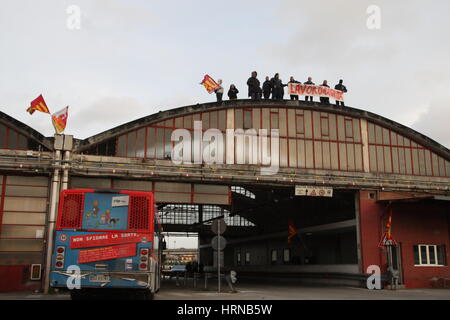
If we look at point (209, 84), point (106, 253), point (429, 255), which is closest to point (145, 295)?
point (106, 253)

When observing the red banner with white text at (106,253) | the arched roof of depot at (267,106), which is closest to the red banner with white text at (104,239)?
the red banner with white text at (106,253)

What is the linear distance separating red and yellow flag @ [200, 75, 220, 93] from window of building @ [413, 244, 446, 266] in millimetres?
15172

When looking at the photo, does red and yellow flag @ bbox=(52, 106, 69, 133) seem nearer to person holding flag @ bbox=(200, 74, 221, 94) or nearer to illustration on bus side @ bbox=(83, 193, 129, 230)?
person holding flag @ bbox=(200, 74, 221, 94)

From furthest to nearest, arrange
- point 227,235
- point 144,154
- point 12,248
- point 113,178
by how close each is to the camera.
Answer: point 227,235
point 144,154
point 113,178
point 12,248

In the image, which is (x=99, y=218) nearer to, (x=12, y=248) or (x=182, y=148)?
(x=12, y=248)

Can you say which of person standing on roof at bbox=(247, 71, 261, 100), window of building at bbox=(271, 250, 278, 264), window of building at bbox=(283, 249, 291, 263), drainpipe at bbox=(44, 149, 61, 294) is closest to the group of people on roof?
person standing on roof at bbox=(247, 71, 261, 100)

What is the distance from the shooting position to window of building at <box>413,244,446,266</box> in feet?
94.8

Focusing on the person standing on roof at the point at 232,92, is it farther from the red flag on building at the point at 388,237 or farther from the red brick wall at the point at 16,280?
the red brick wall at the point at 16,280

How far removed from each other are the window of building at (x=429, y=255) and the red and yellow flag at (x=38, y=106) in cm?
2191

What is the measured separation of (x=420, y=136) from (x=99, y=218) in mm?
24420

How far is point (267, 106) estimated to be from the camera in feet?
101

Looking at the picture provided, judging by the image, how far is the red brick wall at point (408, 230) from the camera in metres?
28.0

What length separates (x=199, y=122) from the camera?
2908 centimetres
